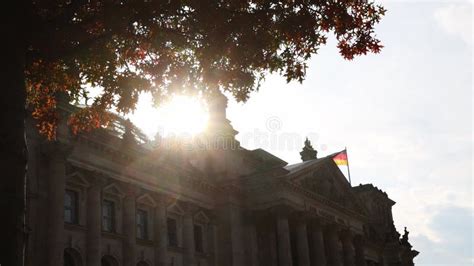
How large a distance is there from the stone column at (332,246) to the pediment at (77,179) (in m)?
21.9

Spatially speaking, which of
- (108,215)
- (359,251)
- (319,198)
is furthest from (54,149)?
(359,251)

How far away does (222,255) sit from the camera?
120 feet

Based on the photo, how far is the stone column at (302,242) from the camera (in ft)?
127

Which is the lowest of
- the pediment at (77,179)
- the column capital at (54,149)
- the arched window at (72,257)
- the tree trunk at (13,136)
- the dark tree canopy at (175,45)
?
the tree trunk at (13,136)

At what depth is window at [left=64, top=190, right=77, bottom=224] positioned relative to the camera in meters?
26.7

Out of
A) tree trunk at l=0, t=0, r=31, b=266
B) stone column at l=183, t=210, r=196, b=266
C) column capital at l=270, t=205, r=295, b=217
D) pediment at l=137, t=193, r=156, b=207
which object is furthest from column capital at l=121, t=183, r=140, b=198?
tree trunk at l=0, t=0, r=31, b=266

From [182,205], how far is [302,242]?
952cm

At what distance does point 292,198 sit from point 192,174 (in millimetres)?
7822

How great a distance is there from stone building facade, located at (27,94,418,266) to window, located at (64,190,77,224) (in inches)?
1.9

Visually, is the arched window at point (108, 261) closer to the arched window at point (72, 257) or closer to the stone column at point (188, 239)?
the arched window at point (72, 257)

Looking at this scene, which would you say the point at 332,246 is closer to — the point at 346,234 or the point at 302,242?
the point at 346,234

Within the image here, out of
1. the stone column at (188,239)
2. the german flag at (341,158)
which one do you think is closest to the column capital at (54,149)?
the stone column at (188,239)

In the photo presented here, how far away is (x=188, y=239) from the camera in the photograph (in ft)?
111

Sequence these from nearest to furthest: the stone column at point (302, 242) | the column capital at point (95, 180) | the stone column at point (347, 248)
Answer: the column capital at point (95, 180) → the stone column at point (302, 242) → the stone column at point (347, 248)
